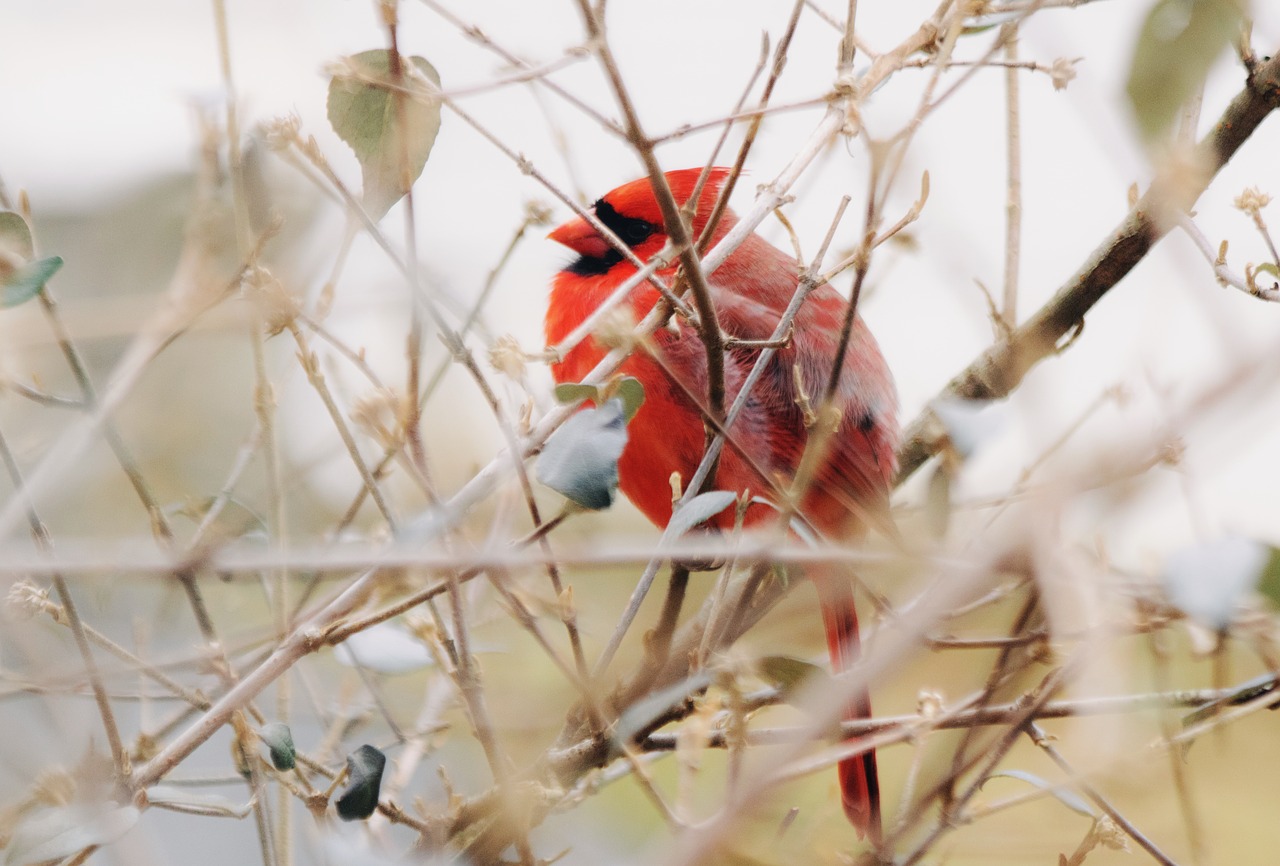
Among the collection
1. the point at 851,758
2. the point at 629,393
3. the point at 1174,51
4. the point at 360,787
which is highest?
the point at 1174,51

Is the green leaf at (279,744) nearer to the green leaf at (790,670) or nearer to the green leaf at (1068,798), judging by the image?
the green leaf at (790,670)

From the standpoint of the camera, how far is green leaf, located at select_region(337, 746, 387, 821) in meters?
1.07

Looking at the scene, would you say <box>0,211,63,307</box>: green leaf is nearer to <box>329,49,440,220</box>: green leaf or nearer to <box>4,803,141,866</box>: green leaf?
<box>329,49,440,220</box>: green leaf

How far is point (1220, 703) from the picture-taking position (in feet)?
3.24

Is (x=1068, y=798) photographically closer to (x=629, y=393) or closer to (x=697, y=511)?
(x=697, y=511)

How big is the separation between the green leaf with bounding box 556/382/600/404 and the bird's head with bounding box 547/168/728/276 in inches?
47.0

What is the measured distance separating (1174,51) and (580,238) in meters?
1.58

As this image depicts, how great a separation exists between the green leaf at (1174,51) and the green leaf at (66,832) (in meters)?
0.88

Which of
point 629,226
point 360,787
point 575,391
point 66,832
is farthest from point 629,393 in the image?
point 629,226

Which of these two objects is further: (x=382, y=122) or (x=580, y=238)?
(x=580, y=238)

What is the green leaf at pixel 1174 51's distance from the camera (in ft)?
2.30

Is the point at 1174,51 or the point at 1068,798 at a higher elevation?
the point at 1174,51

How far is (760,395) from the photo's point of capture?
190cm

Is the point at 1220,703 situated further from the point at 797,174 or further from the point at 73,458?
the point at 73,458
